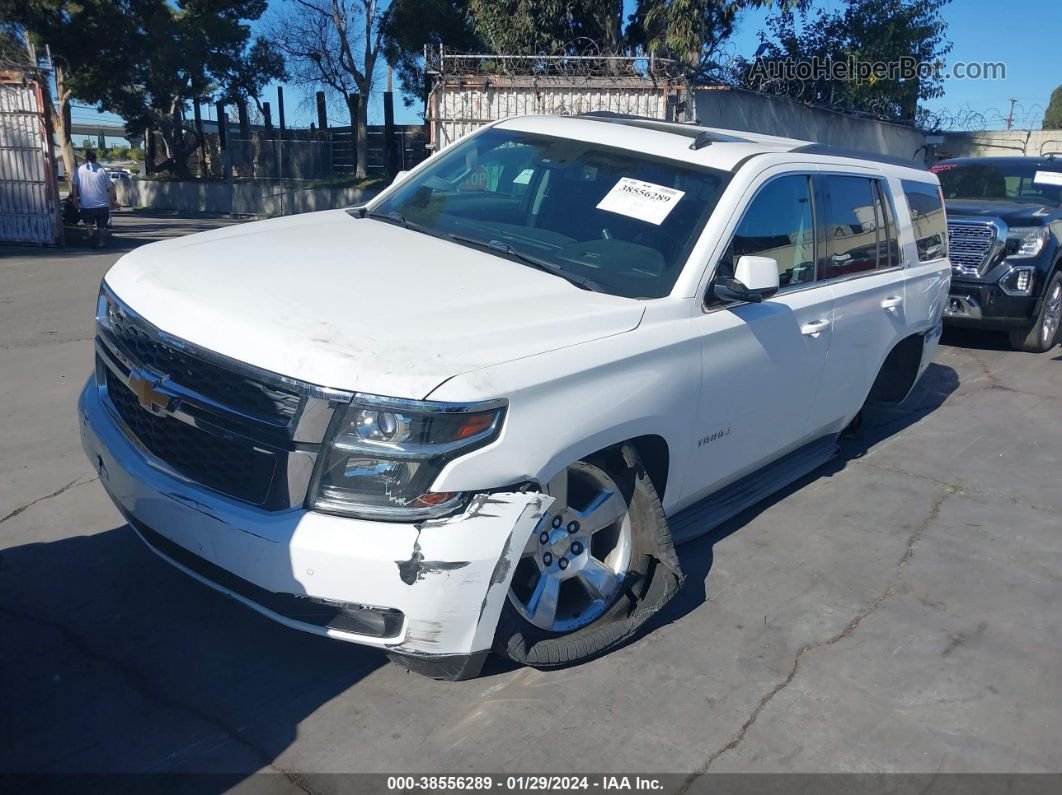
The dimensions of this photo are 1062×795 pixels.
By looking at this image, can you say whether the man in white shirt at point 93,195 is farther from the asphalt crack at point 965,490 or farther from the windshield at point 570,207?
the asphalt crack at point 965,490

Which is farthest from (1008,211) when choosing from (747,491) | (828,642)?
(828,642)

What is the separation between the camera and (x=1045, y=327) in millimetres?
9672

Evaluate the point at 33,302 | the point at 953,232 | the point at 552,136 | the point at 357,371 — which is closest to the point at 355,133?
the point at 33,302

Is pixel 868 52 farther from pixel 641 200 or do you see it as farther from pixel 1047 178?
pixel 641 200

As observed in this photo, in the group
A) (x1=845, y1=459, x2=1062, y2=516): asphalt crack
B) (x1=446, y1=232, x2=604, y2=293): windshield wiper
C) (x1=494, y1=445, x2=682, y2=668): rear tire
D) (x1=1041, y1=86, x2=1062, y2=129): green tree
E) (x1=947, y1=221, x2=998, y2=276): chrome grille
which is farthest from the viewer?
(x1=1041, y1=86, x2=1062, y2=129): green tree

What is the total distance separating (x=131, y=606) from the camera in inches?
153

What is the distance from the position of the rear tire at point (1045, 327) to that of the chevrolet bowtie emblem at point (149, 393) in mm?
8787

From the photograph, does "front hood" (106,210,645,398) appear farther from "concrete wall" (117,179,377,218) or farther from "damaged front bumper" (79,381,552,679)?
"concrete wall" (117,179,377,218)

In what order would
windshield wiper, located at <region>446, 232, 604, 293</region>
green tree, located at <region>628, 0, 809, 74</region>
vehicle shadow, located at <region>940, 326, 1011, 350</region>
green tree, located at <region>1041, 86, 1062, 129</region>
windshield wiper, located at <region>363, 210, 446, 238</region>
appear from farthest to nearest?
1. green tree, located at <region>1041, 86, 1062, 129</region>
2. green tree, located at <region>628, 0, 809, 74</region>
3. vehicle shadow, located at <region>940, 326, 1011, 350</region>
4. windshield wiper, located at <region>363, 210, 446, 238</region>
5. windshield wiper, located at <region>446, 232, 604, 293</region>

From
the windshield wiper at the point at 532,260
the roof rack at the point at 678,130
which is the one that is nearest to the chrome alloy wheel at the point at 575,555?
the windshield wiper at the point at 532,260

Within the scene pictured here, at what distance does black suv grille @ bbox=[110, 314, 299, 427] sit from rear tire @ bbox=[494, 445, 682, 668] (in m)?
0.95

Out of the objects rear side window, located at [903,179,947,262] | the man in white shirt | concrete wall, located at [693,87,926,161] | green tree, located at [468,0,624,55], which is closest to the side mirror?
rear side window, located at [903,179,947,262]

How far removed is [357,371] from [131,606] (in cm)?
174

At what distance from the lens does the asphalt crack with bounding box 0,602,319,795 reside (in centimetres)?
301
